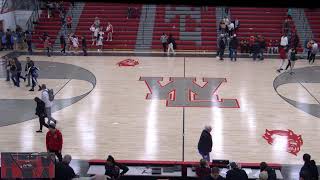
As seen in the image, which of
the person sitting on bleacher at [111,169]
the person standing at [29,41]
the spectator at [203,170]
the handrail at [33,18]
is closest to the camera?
the spectator at [203,170]

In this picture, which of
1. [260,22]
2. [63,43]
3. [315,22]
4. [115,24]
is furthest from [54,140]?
[315,22]

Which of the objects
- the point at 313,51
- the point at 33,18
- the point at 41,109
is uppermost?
the point at 33,18

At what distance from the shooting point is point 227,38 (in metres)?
29.9

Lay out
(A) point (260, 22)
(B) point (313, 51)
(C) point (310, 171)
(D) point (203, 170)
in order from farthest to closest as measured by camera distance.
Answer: (A) point (260, 22) < (B) point (313, 51) < (C) point (310, 171) < (D) point (203, 170)

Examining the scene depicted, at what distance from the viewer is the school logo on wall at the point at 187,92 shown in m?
18.6

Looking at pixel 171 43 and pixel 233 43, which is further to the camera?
pixel 171 43

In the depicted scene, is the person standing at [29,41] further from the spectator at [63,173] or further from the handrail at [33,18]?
the spectator at [63,173]

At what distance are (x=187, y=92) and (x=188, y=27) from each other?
510 inches

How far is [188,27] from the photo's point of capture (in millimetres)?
32469

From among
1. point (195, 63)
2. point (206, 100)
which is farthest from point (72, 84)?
point (195, 63)

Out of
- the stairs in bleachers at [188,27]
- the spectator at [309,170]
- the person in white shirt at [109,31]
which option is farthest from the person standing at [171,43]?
the spectator at [309,170]

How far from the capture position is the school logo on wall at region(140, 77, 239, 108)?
18.6 m

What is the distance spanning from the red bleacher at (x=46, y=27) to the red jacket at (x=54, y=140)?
20074 mm

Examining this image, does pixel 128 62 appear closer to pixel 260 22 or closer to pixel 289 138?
pixel 260 22
